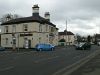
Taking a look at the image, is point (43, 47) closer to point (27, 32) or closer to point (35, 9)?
point (27, 32)

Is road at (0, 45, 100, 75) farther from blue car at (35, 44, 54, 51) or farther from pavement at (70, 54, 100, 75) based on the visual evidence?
blue car at (35, 44, 54, 51)

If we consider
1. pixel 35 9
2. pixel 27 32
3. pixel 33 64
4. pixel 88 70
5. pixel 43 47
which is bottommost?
pixel 88 70

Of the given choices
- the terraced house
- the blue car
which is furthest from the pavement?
the terraced house

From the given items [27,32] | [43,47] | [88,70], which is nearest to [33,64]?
[88,70]

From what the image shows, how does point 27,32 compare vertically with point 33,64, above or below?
above

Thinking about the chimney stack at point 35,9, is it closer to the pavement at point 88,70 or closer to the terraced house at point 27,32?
the terraced house at point 27,32

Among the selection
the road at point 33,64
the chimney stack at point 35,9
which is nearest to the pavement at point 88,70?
the road at point 33,64

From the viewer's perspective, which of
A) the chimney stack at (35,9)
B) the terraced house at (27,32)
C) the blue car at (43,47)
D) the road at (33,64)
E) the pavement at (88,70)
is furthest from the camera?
the chimney stack at (35,9)

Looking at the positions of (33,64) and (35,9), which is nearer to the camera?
(33,64)

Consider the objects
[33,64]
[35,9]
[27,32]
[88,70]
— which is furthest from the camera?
[35,9]

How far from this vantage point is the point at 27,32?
240 feet

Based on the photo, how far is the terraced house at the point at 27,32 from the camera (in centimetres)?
7219

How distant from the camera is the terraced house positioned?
72188 mm

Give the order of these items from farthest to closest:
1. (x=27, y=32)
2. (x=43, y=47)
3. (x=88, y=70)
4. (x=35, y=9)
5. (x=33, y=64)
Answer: (x=35, y=9), (x=27, y=32), (x=43, y=47), (x=33, y=64), (x=88, y=70)
